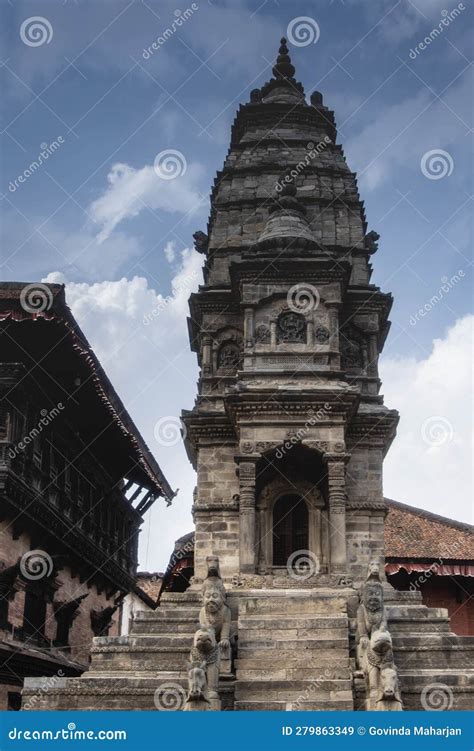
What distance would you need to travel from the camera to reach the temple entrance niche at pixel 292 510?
22109 mm

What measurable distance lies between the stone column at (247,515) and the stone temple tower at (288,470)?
3cm

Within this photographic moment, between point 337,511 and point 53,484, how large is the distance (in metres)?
9.16

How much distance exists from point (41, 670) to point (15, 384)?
7665mm

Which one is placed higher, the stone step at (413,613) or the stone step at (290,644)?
the stone step at (413,613)

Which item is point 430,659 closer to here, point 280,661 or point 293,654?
point 293,654

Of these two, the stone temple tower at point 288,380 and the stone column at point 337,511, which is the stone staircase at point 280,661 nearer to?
the stone column at point 337,511

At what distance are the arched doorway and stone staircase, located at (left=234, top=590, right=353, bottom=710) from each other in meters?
3.30

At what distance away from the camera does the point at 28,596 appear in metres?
24.2

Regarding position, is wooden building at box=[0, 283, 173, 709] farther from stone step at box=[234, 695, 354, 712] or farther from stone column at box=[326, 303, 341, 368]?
stone step at box=[234, 695, 354, 712]

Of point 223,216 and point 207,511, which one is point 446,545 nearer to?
point 207,511

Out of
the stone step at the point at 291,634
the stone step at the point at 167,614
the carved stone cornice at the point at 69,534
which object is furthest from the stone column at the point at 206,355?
the stone step at the point at 291,634

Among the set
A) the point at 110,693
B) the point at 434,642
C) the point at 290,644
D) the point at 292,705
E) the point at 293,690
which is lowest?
the point at 292,705

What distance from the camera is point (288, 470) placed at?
2298cm

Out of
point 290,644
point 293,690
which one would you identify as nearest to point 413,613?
point 290,644
